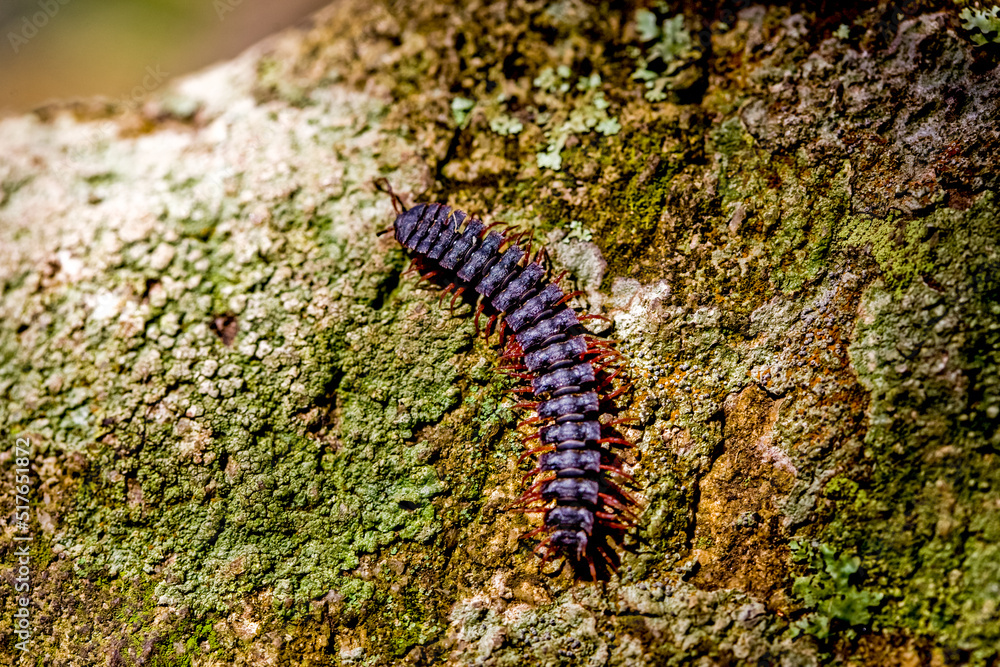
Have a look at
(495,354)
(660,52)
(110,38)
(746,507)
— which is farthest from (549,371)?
(110,38)

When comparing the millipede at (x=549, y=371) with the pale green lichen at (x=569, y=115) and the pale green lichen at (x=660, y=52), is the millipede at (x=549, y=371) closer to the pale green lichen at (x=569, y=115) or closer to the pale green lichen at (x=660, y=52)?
the pale green lichen at (x=569, y=115)

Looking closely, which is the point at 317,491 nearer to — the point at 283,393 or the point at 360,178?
the point at 283,393

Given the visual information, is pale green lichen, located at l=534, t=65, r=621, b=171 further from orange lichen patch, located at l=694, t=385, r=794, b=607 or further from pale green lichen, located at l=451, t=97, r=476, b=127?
orange lichen patch, located at l=694, t=385, r=794, b=607

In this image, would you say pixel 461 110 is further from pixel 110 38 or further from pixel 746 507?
pixel 110 38

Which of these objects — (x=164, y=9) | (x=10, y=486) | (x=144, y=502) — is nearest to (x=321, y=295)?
(x=144, y=502)

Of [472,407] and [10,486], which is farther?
[10,486]

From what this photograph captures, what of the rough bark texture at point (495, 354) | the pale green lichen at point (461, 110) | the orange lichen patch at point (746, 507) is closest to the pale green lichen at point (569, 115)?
the rough bark texture at point (495, 354)

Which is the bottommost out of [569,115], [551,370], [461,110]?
[551,370]
